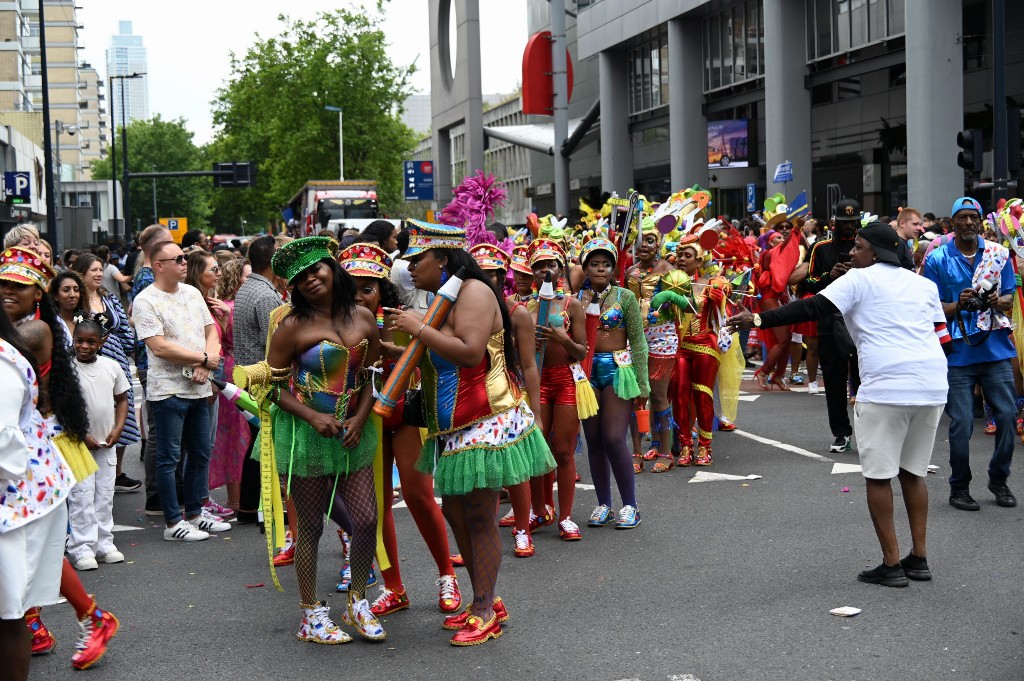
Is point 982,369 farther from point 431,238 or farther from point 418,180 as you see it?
point 418,180

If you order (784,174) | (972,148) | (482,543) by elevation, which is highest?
(784,174)

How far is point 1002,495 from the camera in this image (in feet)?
27.2

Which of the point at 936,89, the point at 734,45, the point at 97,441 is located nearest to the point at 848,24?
the point at 734,45

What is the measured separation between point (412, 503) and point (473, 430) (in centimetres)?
73

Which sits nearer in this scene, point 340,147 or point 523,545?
point 523,545

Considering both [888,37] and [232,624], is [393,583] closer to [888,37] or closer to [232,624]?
[232,624]

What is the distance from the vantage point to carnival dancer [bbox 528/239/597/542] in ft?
25.5

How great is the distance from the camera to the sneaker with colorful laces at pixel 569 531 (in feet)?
25.7

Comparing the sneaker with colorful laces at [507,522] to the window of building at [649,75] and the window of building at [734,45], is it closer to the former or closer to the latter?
the window of building at [734,45]

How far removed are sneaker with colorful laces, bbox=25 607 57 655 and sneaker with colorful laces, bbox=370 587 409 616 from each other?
154 cm

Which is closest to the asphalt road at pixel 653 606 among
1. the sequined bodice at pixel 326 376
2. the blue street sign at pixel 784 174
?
the sequined bodice at pixel 326 376

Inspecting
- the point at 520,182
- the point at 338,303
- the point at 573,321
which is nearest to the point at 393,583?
the point at 338,303

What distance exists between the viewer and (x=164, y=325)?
315 inches

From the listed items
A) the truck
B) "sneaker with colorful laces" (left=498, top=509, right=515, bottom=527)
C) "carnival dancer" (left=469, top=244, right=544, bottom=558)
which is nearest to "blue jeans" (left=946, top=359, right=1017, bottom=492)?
"carnival dancer" (left=469, top=244, right=544, bottom=558)
